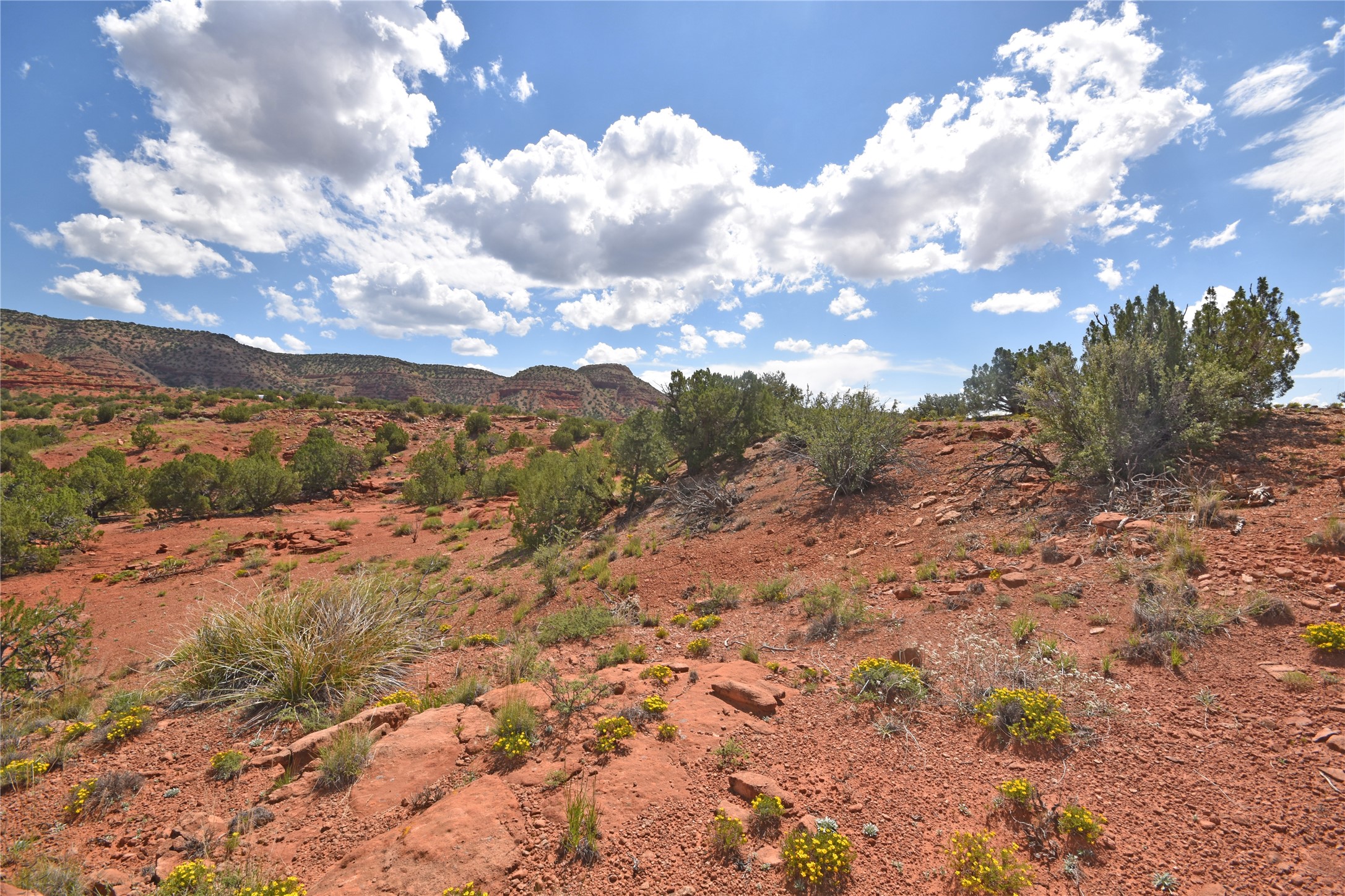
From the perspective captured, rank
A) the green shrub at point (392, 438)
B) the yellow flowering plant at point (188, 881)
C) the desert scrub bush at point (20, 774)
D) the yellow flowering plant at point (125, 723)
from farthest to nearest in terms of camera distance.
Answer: the green shrub at point (392, 438) < the yellow flowering plant at point (125, 723) < the desert scrub bush at point (20, 774) < the yellow flowering plant at point (188, 881)

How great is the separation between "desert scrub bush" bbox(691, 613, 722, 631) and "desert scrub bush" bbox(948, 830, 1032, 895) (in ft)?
12.9

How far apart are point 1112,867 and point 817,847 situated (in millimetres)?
1589

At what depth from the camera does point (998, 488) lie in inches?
362

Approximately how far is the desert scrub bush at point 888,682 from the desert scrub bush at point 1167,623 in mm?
1873

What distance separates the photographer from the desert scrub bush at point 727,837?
3.01 metres

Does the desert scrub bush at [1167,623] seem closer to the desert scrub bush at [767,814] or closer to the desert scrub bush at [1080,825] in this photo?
the desert scrub bush at [1080,825]

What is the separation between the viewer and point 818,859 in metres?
2.85

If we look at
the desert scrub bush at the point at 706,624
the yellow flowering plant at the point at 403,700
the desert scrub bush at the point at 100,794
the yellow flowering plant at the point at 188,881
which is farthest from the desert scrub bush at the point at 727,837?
the desert scrub bush at the point at 100,794

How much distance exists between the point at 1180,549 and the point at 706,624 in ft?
18.0

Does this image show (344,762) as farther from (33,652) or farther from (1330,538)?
(1330,538)

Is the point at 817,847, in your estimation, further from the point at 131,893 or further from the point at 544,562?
the point at 544,562

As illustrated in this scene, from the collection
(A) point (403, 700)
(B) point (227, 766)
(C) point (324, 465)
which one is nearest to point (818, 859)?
(A) point (403, 700)

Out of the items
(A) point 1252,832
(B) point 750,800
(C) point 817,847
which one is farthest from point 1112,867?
(B) point 750,800

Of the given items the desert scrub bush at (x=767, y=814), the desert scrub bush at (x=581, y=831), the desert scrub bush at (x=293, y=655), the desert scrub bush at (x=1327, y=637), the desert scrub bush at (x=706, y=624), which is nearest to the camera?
the desert scrub bush at (x=581, y=831)
